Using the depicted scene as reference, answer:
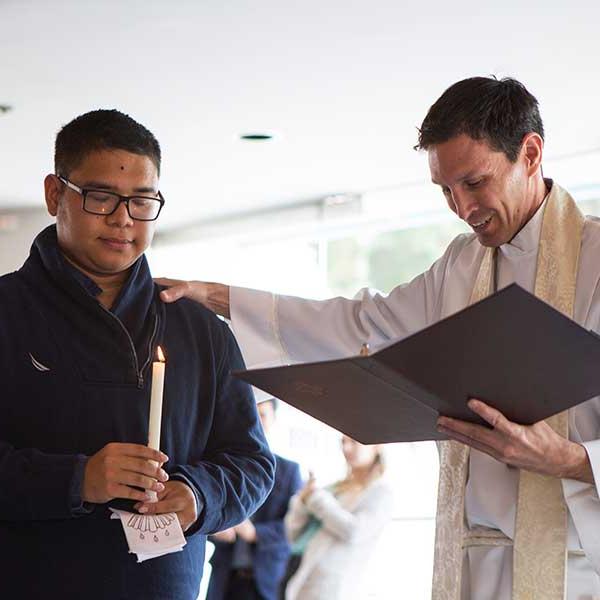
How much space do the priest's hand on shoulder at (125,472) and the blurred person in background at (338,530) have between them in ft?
11.9

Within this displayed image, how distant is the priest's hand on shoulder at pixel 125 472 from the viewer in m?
2.09

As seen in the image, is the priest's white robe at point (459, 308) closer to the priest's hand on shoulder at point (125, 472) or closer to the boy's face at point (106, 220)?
the boy's face at point (106, 220)

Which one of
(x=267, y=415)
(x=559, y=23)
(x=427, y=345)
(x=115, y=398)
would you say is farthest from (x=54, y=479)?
(x=267, y=415)

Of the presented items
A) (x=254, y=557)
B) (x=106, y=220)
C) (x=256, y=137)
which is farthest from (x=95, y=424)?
(x=256, y=137)

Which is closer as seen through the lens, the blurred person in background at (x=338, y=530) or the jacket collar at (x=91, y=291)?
the jacket collar at (x=91, y=291)

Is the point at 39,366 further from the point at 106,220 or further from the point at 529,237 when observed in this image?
the point at 529,237

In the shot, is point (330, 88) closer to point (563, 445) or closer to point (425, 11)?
point (425, 11)

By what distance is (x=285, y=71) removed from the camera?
5.83 m

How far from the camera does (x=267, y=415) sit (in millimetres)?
6281

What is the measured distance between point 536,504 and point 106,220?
3.28 ft

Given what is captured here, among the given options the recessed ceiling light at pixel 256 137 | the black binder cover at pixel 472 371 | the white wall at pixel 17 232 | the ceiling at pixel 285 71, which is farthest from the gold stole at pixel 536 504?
the white wall at pixel 17 232

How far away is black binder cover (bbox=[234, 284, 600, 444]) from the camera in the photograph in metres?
1.98

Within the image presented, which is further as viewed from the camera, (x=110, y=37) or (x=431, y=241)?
(x=431, y=241)

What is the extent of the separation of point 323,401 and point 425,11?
3039 millimetres
